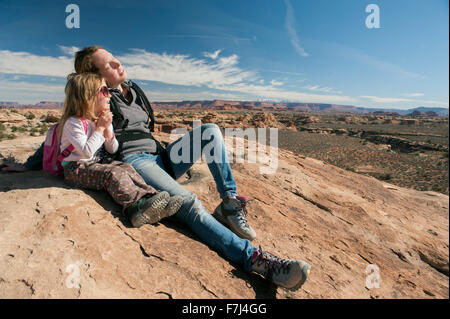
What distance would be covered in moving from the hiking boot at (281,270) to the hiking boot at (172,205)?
77 cm

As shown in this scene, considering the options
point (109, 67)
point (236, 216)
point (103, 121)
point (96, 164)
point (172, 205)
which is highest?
point (109, 67)

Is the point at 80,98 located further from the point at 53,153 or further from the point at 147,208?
the point at 147,208

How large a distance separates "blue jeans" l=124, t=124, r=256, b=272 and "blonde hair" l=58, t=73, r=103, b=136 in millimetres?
579

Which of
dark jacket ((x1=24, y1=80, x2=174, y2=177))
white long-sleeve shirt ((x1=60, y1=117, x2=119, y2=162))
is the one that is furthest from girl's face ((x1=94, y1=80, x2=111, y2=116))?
dark jacket ((x1=24, y1=80, x2=174, y2=177))

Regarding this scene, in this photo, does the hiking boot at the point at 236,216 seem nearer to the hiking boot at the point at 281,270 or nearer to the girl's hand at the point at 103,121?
the hiking boot at the point at 281,270

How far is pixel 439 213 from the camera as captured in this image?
5316mm

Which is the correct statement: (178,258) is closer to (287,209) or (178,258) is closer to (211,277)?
(211,277)

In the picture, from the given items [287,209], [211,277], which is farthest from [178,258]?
[287,209]

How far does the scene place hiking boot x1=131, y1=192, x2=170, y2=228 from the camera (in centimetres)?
202

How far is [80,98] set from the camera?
2156 millimetres

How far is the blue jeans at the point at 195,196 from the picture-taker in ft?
6.88

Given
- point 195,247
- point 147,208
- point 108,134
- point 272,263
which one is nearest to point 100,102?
point 108,134

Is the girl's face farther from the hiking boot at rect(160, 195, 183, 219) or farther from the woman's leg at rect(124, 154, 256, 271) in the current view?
A: the hiking boot at rect(160, 195, 183, 219)

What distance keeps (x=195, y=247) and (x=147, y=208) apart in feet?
1.75
